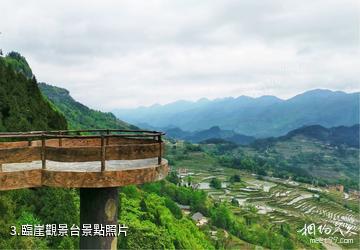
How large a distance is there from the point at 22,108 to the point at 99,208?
1562 inches

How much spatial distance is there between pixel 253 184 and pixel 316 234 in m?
46.7

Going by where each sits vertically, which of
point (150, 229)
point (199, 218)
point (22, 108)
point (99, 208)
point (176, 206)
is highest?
point (22, 108)

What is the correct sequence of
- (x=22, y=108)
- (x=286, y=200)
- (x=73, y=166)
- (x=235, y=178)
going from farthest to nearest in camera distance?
(x=235, y=178) → (x=286, y=200) → (x=22, y=108) → (x=73, y=166)

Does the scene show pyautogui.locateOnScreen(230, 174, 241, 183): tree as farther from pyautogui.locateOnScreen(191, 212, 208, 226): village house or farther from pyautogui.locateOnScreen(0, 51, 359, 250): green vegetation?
pyautogui.locateOnScreen(191, 212, 208, 226): village house

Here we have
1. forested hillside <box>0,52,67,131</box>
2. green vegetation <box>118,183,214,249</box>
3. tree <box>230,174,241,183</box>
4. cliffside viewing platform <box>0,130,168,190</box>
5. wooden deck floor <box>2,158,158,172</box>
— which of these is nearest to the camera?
cliffside viewing platform <box>0,130,168,190</box>

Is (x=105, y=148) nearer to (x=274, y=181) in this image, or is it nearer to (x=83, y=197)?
(x=83, y=197)

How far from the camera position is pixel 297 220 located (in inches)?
5187

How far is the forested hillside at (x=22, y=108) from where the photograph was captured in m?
40.7

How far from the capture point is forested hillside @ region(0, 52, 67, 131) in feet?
134

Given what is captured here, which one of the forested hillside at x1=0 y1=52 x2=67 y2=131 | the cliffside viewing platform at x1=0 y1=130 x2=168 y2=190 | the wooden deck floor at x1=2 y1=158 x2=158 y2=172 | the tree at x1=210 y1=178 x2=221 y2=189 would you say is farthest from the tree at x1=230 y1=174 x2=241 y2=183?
the cliffside viewing platform at x1=0 y1=130 x2=168 y2=190

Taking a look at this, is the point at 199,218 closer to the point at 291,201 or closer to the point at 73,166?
the point at 291,201

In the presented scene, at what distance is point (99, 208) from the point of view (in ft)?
28.6

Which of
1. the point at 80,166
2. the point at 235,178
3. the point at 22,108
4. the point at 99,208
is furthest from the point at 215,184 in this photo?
the point at 80,166

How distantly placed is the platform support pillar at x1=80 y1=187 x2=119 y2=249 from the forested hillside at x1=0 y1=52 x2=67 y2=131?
32.5m
